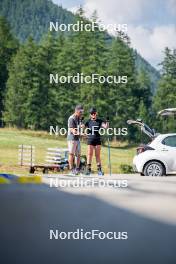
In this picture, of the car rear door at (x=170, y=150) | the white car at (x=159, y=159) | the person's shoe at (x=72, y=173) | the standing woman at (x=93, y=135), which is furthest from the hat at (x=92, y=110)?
the car rear door at (x=170, y=150)

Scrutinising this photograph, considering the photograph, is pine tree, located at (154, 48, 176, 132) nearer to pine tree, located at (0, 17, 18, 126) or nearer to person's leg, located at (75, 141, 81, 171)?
person's leg, located at (75, 141, 81, 171)

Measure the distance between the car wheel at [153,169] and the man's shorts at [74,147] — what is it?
0.81 meters

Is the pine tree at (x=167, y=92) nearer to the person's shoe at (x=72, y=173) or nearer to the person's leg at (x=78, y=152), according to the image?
the person's leg at (x=78, y=152)

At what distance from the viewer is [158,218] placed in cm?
626

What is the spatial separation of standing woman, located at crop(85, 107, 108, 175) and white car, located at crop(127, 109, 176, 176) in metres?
0.27

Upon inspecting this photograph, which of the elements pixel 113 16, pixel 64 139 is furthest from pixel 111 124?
pixel 113 16

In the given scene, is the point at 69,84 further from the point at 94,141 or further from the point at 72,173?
the point at 72,173

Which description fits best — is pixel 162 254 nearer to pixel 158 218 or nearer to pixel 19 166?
pixel 158 218

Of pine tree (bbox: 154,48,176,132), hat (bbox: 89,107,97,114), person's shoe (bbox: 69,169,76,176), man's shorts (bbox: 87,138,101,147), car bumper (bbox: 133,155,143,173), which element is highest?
pine tree (bbox: 154,48,176,132)

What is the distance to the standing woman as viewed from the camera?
6555mm

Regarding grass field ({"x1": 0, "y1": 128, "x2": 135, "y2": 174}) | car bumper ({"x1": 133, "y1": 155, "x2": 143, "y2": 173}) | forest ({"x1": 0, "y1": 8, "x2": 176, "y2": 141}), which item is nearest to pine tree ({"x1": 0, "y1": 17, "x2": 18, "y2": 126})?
forest ({"x1": 0, "y1": 8, "x2": 176, "y2": 141})

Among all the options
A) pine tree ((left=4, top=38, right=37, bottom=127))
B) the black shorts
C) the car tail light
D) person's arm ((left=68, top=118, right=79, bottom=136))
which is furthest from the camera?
the car tail light

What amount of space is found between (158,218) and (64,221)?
669mm

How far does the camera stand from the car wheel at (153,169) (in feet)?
24.0
